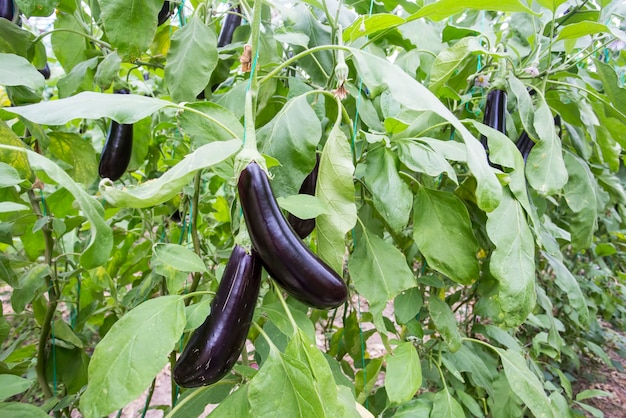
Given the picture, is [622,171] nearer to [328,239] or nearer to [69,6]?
[328,239]

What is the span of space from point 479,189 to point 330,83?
0.36m

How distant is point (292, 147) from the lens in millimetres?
562

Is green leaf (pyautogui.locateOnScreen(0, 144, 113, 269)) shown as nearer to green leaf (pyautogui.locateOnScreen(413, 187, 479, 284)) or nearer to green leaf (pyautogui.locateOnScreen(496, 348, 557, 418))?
green leaf (pyautogui.locateOnScreen(413, 187, 479, 284))

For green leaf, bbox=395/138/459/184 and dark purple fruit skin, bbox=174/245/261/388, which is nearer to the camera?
dark purple fruit skin, bbox=174/245/261/388

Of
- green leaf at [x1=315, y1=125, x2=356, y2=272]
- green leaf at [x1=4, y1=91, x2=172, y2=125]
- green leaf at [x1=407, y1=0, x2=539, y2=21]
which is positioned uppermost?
green leaf at [x1=407, y1=0, x2=539, y2=21]

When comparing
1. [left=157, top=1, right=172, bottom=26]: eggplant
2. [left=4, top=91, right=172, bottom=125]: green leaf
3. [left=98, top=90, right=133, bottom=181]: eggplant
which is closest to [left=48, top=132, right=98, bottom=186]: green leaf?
[left=98, top=90, right=133, bottom=181]: eggplant

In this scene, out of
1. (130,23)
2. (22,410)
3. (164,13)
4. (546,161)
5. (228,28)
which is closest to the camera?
(22,410)

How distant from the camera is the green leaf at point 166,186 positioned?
347mm

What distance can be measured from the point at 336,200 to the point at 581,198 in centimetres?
A: 61

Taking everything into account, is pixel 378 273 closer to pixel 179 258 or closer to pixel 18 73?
pixel 179 258

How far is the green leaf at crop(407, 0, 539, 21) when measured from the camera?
1.75ft

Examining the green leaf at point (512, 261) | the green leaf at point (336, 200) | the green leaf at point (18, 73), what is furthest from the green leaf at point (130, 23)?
the green leaf at point (512, 261)

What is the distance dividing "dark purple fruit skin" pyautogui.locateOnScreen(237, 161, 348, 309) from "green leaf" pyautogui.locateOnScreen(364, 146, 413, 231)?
0.66 feet

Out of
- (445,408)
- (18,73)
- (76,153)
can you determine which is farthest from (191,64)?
(445,408)
